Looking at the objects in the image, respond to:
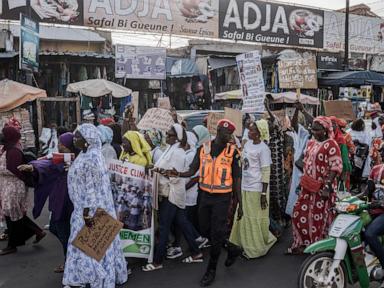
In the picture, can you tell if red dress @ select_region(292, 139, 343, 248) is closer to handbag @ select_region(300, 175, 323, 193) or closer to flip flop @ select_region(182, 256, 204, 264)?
handbag @ select_region(300, 175, 323, 193)

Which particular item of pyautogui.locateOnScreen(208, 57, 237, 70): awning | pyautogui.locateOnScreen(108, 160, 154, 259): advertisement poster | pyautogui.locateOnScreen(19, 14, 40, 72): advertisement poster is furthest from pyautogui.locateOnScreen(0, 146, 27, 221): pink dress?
pyautogui.locateOnScreen(208, 57, 237, 70): awning

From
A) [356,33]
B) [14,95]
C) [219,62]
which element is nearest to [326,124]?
[14,95]

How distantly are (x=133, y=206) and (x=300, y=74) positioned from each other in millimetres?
4946

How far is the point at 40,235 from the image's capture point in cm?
608

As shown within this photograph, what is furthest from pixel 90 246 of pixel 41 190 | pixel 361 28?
pixel 361 28

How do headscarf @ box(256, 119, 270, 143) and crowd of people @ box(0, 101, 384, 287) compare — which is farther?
headscarf @ box(256, 119, 270, 143)

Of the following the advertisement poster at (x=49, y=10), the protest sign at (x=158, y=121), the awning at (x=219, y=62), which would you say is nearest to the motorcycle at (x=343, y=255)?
the protest sign at (x=158, y=121)

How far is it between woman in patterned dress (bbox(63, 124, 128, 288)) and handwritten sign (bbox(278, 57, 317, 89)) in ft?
17.3

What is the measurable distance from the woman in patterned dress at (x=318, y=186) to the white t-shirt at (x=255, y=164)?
18.6 inches

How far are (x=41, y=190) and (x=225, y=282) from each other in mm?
2232

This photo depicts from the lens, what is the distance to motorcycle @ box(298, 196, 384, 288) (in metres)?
3.93

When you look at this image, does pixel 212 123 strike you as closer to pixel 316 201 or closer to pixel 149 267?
pixel 316 201

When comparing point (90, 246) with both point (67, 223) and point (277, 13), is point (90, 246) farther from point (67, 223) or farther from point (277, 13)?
point (277, 13)

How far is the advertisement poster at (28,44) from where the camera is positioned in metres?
10.9
